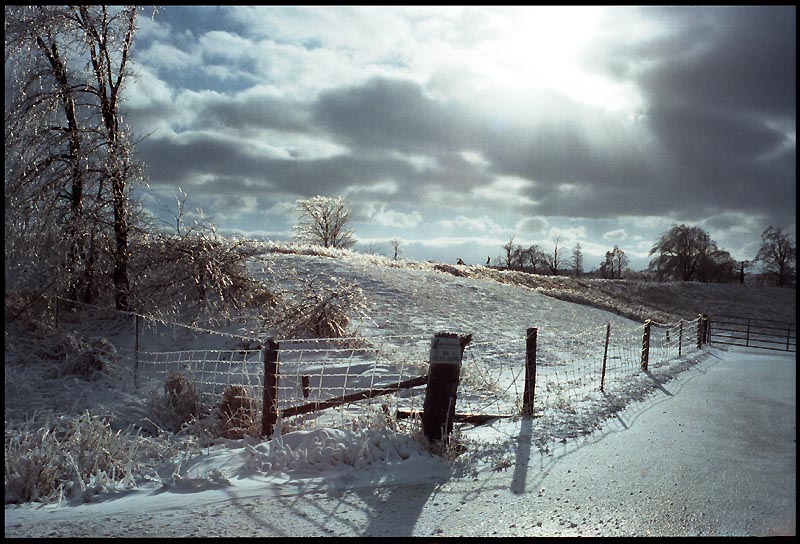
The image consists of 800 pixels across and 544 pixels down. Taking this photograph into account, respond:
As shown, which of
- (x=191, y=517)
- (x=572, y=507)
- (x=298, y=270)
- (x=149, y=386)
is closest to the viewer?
(x=191, y=517)

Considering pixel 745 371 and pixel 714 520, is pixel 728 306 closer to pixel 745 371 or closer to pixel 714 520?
pixel 745 371

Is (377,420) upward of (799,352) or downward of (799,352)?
downward

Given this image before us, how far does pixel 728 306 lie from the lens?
37.6m

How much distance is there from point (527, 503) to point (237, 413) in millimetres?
3579

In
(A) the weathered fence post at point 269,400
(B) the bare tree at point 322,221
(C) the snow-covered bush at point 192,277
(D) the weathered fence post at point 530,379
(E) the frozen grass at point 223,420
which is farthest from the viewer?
(B) the bare tree at point 322,221

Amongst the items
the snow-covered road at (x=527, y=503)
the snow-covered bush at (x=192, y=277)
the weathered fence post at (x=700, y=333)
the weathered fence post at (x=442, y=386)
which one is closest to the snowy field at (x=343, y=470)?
the snow-covered road at (x=527, y=503)

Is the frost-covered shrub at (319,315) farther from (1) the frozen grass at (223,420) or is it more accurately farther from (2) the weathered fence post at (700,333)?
(2) the weathered fence post at (700,333)

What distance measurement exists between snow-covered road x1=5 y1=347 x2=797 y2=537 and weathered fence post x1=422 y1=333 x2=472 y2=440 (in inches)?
28.2

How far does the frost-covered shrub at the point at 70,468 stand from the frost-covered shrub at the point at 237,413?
1.32 metres

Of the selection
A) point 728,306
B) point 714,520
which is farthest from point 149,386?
point 728,306

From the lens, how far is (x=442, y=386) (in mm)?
5582

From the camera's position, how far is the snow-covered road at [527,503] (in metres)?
3.88

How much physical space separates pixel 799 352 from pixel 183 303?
1266 cm

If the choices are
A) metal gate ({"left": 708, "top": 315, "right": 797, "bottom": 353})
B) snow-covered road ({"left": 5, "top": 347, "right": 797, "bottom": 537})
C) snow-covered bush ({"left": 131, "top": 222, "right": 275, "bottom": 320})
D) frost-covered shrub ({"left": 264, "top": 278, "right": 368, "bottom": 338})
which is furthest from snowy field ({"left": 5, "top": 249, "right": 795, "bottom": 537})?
metal gate ({"left": 708, "top": 315, "right": 797, "bottom": 353})
